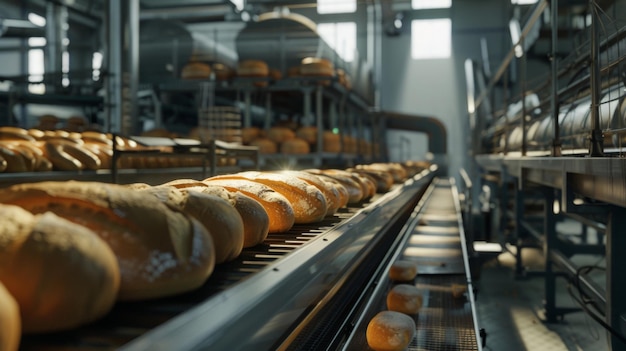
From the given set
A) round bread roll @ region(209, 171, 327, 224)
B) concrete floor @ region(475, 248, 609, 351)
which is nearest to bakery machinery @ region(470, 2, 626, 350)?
concrete floor @ region(475, 248, 609, 351)

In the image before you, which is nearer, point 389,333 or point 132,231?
point 132,231

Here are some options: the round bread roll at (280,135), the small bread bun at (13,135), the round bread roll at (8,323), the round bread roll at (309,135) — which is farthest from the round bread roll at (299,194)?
the round bread roll at (309,135)

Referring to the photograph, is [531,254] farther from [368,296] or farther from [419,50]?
[419,50]

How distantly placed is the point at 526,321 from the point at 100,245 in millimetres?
4188

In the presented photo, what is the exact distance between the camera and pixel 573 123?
3084mm

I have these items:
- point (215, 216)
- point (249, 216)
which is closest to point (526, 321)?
point (249, 216)

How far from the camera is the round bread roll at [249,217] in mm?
847

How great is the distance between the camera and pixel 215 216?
0.75 m

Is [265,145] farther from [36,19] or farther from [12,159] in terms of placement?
[36,19]

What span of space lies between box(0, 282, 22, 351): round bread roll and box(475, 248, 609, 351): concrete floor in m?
2.85

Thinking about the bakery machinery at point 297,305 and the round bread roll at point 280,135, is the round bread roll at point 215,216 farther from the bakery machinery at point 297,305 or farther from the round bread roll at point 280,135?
the round bread roll at point 280,135

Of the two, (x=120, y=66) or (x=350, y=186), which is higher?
(x=120, y=66)

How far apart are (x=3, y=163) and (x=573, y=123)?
2887 millimetres

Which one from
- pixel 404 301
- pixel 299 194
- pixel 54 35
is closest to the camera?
pixel 299 194
